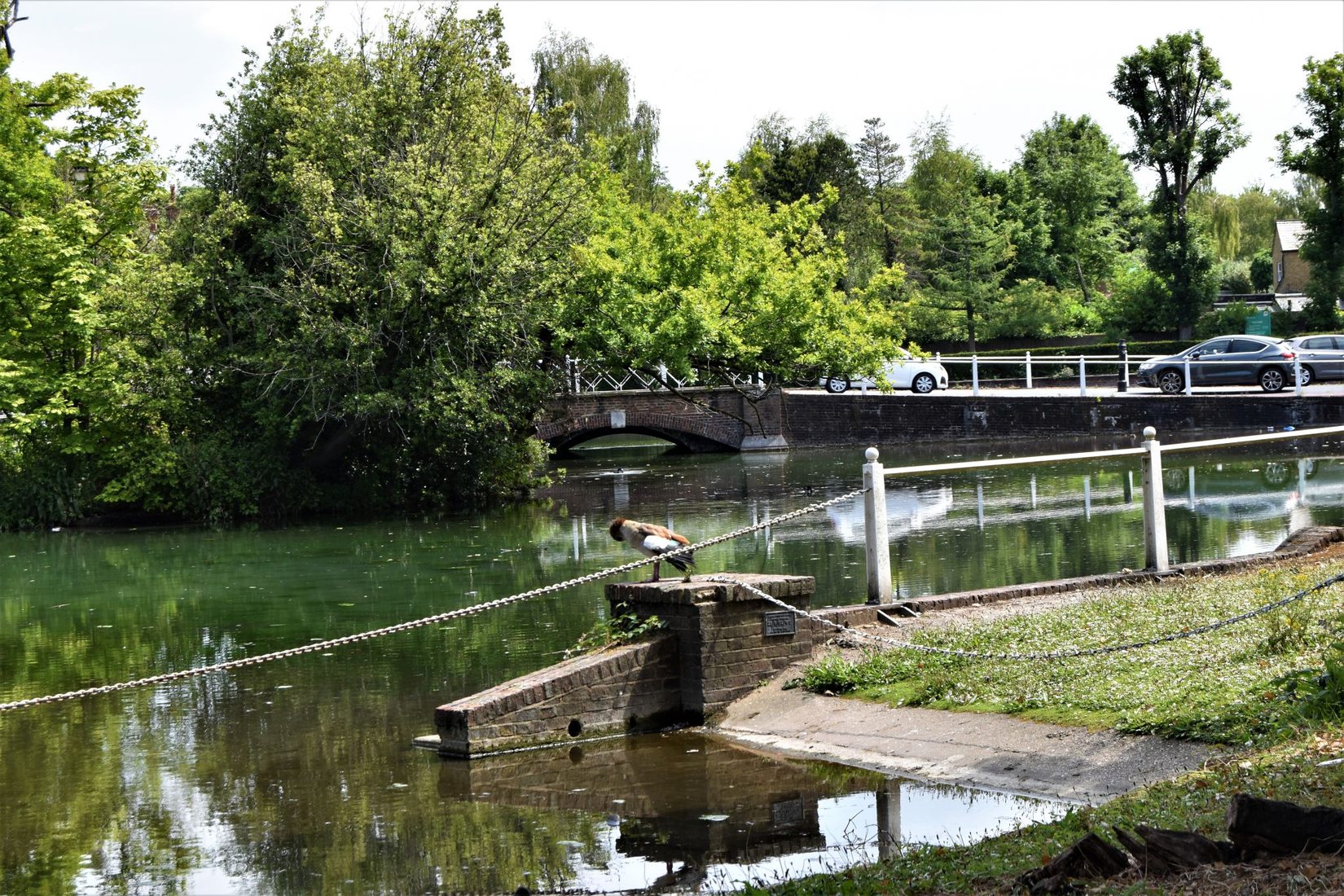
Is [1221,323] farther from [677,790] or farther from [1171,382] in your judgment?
[677,790]

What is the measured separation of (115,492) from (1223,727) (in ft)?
100

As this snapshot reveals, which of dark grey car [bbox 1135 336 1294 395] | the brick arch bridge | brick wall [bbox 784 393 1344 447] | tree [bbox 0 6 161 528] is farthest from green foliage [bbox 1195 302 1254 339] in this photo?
tree [bbox 0 6 161 528]

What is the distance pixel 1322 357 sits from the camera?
45219 millimetres

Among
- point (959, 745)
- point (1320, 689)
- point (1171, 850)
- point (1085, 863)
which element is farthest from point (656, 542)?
point (1171, 850)

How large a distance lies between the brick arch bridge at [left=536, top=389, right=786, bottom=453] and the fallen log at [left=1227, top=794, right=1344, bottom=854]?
41010mm

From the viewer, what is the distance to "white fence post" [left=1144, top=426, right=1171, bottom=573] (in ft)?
44.9

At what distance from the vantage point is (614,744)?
1045 cm

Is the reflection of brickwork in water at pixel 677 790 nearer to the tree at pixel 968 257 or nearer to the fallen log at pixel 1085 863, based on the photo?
the fallen log at pixel 1085 863

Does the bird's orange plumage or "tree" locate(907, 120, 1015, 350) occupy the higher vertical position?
"tree" locate(907, 120, 1015, 350)

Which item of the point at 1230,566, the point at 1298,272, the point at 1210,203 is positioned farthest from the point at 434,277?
the point at 1210,203

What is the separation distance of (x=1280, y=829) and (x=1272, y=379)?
138 feet

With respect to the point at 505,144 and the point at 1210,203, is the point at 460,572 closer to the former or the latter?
the point at 505,144

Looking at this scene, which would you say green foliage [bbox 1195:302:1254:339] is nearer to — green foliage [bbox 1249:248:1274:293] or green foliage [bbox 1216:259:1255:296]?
green foliage [bbox 1216:259:1255:296]

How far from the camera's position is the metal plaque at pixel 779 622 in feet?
36.3
